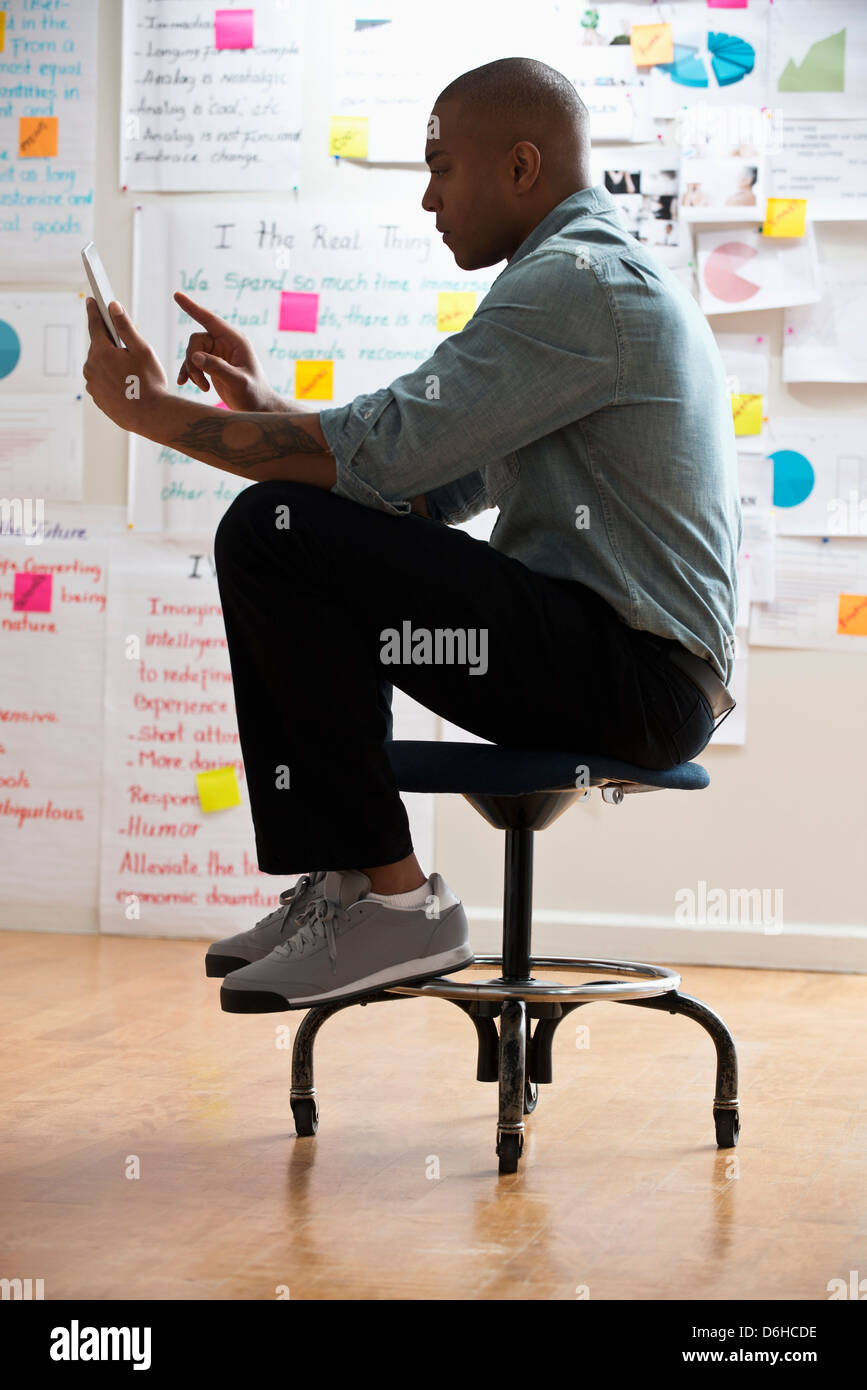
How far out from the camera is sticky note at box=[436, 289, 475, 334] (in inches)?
109

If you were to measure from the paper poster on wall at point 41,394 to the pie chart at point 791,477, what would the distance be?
52.7 inches

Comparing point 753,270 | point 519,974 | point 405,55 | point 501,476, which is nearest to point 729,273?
point 753,270

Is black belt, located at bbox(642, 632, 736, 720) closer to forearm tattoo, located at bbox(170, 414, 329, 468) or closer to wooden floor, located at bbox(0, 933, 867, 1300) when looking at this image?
forearm tattoo, located at bbox(170, 414, 329, 468)

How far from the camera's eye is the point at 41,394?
2.94 metres

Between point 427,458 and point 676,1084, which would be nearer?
point 427,458

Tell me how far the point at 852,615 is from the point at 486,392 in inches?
61.6

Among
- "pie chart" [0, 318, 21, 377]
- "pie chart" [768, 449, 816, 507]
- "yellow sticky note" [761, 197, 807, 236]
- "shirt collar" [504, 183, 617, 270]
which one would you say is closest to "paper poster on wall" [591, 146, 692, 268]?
"yellow sticky note" [761, 197, 807, 236]

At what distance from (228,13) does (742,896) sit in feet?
6.33

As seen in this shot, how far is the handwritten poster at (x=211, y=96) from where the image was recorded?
2.83 metres

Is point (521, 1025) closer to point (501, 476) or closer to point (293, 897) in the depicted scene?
point (293, 897)

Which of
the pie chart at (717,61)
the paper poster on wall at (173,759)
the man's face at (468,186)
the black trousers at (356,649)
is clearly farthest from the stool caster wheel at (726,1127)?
the pie chart at (717,61)

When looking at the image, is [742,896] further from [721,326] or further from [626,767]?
[626,767]
